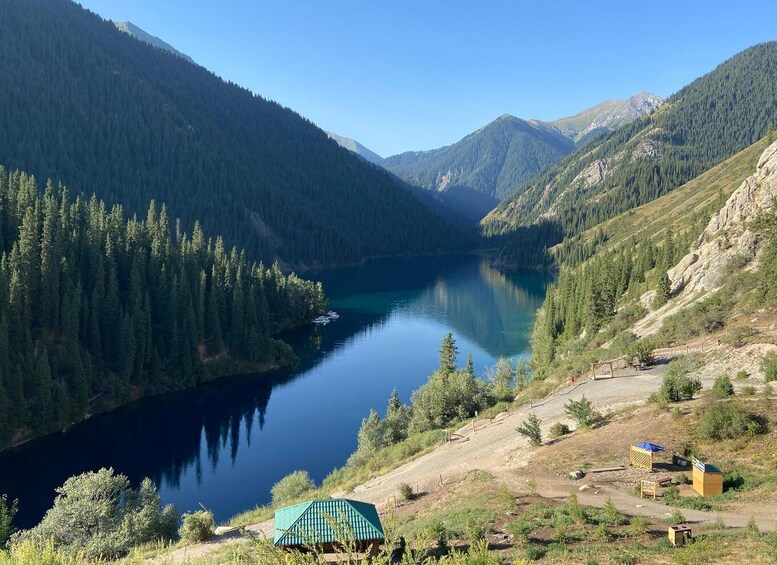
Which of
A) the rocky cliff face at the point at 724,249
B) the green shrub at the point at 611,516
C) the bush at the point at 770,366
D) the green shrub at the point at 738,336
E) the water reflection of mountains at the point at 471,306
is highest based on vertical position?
the rocky cliff face at the point at 724,249

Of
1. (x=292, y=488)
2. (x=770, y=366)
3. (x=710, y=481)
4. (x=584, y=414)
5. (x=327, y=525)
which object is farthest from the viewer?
(x=292, y=488)

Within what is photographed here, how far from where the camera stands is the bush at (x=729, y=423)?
29.4m

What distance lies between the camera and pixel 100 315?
273 ft

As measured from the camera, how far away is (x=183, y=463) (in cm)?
6197

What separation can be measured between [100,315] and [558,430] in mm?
74931

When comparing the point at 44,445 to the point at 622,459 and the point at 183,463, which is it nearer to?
the point at 183,463

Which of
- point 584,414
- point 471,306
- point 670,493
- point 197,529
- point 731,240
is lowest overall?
point 471,306

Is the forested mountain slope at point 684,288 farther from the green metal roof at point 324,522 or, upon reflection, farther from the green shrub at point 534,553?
the green metal roof at point 324,522

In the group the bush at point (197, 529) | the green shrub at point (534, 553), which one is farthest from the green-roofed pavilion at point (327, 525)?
the bush at point (197, 529)

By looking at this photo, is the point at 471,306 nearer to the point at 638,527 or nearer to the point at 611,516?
the point at 611,516

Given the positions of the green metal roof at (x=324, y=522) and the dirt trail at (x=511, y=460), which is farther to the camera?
the dirt trail at (x=511, y=460)

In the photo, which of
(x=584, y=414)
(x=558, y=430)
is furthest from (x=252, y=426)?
(x=584, y=414)

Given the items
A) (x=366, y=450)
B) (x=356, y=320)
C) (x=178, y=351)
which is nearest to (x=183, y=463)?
(x=366, y=450)

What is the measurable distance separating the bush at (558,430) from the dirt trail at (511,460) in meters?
1.30
